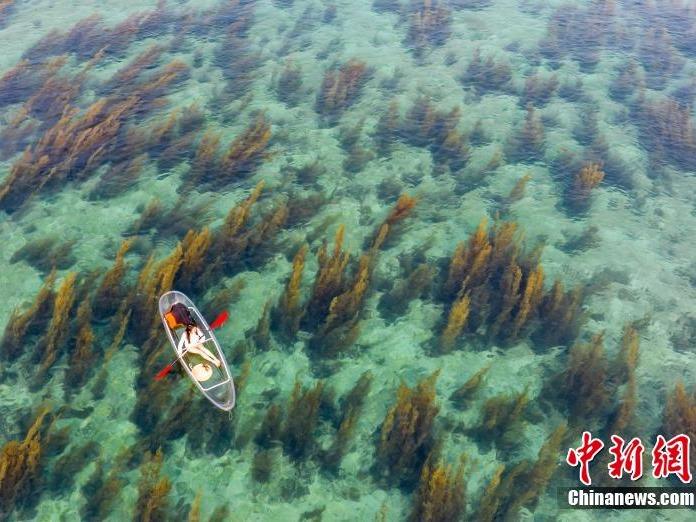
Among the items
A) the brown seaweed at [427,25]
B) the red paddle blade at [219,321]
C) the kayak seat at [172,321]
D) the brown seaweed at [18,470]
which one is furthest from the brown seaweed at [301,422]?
the brown seaweed at [427,25]

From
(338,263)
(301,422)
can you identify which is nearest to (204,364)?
(301,422)

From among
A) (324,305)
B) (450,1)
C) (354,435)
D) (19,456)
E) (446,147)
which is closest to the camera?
(19,456)

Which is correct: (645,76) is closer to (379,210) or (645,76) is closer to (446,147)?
(446,147)

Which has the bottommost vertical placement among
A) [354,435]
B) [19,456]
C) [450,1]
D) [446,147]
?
[354,435]

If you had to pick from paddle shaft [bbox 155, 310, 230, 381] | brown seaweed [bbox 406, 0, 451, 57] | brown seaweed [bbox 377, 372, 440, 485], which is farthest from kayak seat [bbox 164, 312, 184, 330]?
brown seaweed [bbox 406, 0, 451, 57]

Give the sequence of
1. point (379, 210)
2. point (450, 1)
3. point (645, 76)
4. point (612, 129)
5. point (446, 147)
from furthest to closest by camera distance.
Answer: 1. point (450, 1)
2. point (645, 76)
3. point (612, 129)
4. point (446, 147)
5. point (379, 210)

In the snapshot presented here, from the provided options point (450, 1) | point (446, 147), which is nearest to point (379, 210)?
point (446, 147)
